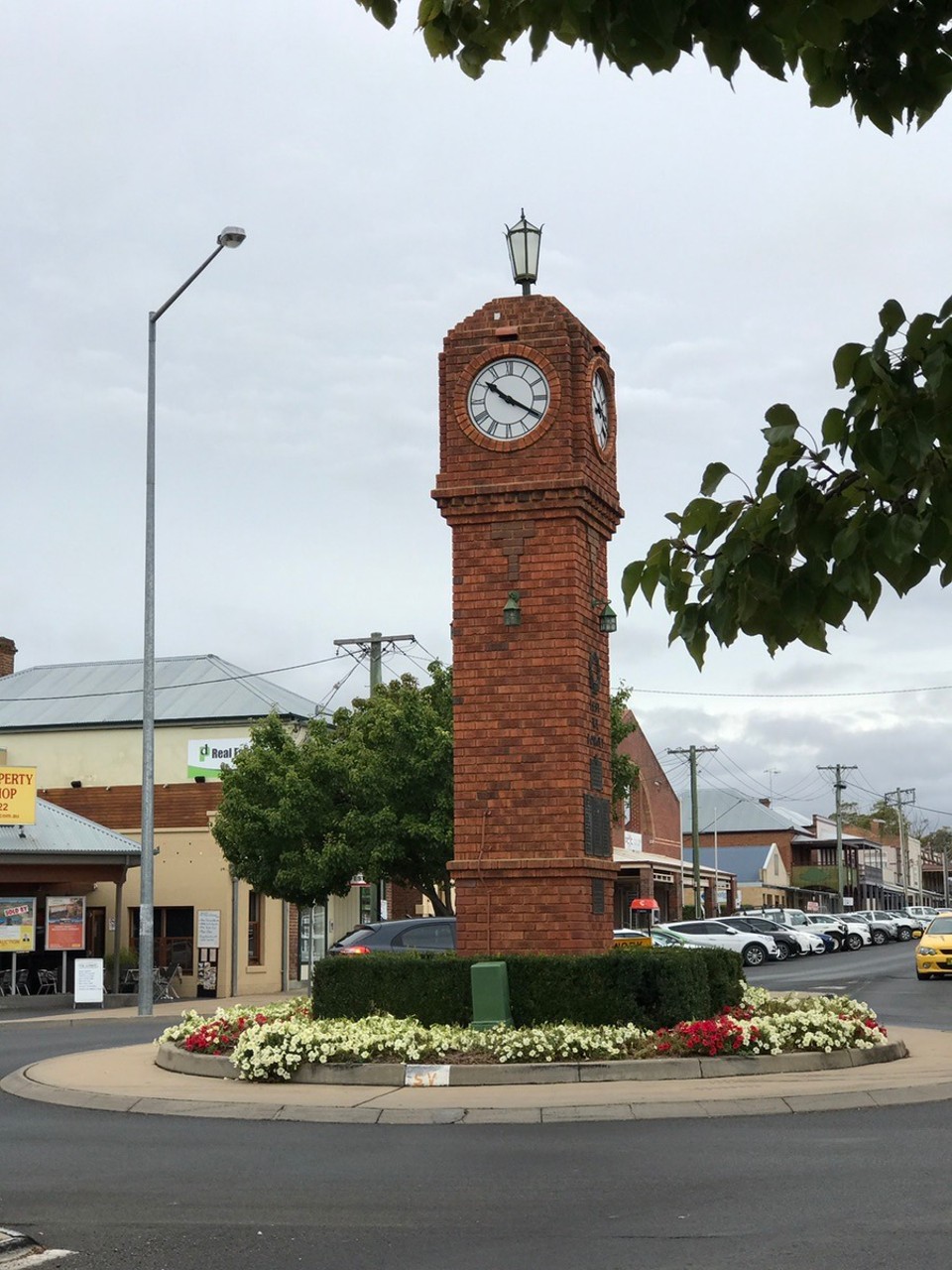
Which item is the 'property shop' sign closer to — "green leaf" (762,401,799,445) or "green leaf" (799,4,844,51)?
"green leaf" (762,401,799,445)

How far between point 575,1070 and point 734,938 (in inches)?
1292

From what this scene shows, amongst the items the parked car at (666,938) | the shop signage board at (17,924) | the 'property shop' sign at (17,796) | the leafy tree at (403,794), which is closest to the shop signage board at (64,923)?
the shop signage board at (17,924)

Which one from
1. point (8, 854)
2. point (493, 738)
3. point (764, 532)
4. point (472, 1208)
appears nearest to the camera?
point (764, 532)

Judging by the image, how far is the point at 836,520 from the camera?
166 inches

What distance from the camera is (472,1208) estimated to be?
8.80 meters

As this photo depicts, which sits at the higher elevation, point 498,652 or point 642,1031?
point 498,652

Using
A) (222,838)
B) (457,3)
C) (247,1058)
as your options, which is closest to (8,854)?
(222,838)

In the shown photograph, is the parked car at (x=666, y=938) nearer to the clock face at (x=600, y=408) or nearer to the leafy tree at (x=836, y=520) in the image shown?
the clock face at (x=600, y=408)

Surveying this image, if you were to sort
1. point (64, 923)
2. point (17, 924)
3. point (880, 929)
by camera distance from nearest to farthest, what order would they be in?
point (17, 924) → point (64, 923) → point (880, 929)

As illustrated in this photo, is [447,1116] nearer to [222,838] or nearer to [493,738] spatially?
[493,738]

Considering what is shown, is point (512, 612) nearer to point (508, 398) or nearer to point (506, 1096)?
point (508, 398)

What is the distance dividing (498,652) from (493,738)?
0.89 m

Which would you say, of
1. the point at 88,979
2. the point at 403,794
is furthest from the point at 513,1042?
the point at 403,794

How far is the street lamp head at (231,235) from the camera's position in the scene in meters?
25.4
